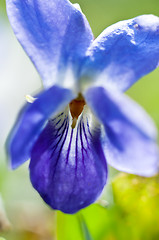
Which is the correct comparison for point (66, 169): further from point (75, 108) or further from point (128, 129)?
point (128, 129)

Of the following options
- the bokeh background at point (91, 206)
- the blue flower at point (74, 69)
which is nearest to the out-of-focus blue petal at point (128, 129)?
the blue flower at point (74, 69)

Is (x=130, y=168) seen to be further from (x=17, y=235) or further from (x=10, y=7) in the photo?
(x=17, y=235)

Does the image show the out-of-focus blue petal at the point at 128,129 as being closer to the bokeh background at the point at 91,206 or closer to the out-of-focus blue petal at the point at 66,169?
the out-of-focus blue petal at the point at 66,169

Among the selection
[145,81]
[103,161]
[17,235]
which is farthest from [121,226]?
[145,81]

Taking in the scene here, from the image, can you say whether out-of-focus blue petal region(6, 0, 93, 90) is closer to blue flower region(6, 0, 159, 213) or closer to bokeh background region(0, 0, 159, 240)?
blue flower region(6, 0, 159, 213)

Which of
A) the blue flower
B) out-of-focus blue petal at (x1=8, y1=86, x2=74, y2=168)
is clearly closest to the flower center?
the blue flower
